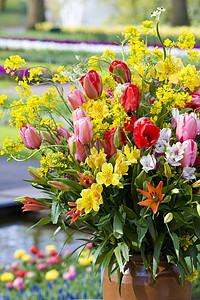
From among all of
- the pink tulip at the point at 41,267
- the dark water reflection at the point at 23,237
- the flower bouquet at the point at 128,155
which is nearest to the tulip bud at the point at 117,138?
the flower bouquet at the point at 128,155

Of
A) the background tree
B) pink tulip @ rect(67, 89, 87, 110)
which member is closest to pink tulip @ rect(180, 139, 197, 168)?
pink tulip @ rect(67, 89, 87, 110)

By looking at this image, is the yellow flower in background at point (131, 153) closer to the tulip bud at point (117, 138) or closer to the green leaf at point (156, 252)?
the tulip bud at point (117, 138)

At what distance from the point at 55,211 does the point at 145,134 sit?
8.2 inches

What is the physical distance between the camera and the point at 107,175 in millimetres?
834

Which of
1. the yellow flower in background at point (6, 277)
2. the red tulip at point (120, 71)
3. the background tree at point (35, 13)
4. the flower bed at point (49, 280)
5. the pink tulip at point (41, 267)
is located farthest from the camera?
the background tree at point (35, 13)

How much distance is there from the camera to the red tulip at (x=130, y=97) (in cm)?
86

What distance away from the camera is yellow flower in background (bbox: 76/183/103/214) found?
2.74 feet

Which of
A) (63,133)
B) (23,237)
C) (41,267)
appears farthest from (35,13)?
(63,133)

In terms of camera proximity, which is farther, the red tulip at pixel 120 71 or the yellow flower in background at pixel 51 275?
the yellow flower in background at pixel 51 275

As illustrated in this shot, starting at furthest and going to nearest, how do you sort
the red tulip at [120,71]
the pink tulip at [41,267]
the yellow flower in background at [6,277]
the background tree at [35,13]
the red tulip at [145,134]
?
the background tree at [35,13] < the pink tulip at [41,267] < the yellow flower in background at [6,277] < the red tulip at [120,71] < the red tulip at [145,134]

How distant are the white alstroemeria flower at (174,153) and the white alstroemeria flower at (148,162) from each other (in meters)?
0.02

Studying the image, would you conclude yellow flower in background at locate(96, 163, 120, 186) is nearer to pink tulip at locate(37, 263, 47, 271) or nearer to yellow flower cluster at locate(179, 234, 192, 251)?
yellow flower cluster at locate(179, 234, 192, 251)

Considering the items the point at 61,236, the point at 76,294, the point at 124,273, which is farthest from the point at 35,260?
the point at 124,273

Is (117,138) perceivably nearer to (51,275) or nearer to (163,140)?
(163,140)
